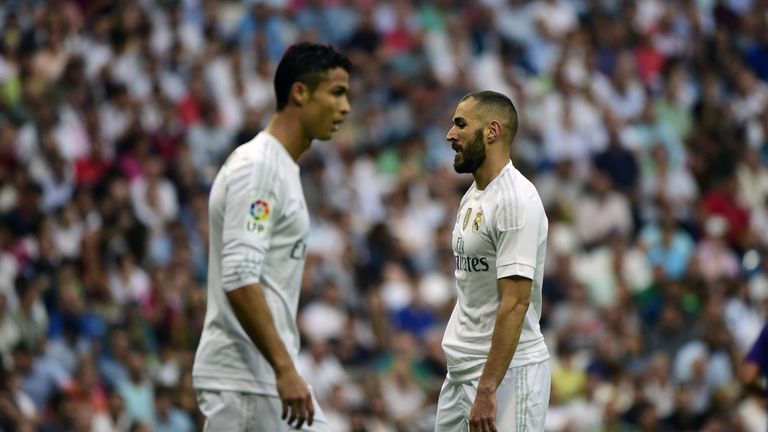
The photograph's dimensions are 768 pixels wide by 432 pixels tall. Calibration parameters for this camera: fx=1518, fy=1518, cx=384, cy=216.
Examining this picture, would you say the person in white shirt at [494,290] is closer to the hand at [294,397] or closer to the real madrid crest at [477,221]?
the real madrid crest at [477,221]

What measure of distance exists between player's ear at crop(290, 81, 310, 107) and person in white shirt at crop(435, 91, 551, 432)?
2.33 feet

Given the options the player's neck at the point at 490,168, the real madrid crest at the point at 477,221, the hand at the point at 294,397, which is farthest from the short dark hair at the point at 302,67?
the hand at the point at 294,397

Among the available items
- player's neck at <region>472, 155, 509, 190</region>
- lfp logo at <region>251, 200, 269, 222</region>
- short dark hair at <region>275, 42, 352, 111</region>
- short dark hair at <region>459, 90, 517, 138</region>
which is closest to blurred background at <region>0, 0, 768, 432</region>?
player's neck at <region>472, 155, 509, 190</region>

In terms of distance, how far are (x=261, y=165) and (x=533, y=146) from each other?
39.0ft

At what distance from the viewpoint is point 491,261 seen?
22.5 ft

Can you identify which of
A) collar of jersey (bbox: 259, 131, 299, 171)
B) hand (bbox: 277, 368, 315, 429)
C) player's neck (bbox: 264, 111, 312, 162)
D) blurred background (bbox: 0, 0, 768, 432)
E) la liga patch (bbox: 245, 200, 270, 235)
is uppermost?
blurred background (bbox: 0, 0, 768, 432)

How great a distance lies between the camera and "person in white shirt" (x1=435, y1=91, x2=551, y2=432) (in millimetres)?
6598

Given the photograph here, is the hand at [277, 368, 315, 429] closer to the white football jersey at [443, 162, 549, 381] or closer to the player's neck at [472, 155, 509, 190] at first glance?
the white football jersey at [443, 162, 549, 381]

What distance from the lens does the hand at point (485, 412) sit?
655 cm

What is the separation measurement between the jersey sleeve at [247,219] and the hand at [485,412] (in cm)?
112

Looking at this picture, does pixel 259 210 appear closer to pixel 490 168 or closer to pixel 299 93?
pixel 299 93

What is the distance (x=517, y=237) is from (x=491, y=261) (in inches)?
8.8

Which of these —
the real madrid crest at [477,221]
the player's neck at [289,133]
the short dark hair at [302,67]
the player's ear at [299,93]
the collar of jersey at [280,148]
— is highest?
the short dark hair at [302,67]

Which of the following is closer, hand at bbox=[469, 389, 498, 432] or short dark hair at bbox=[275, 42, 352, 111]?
hand at bbox=[469, 389, 498, 432]
